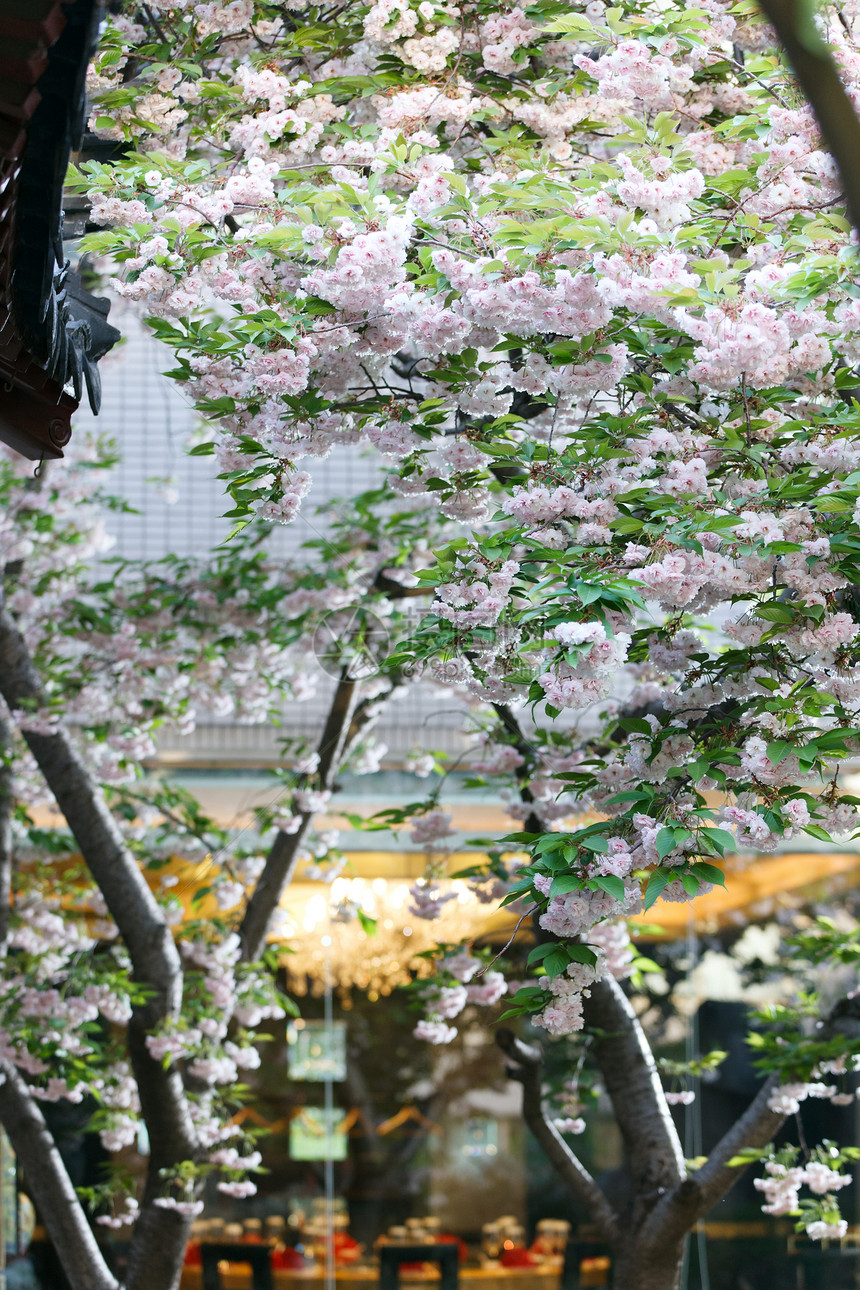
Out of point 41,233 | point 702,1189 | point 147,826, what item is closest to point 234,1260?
point 147,826

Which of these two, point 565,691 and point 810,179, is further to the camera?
point 810,179

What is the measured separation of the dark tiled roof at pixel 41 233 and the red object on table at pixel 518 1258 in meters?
5.73

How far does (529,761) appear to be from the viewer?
177 inches

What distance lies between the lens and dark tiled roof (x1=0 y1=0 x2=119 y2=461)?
1.47 m

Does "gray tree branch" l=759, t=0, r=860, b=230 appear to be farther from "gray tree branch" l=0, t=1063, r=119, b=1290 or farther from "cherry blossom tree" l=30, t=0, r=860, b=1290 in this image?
"gray tree branch" l=0, t=1063, r=119, b=1290

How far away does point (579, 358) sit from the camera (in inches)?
109

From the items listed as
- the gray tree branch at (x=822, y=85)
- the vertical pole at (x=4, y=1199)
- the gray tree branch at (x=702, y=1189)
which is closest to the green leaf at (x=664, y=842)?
the gray tree branch at (x=822, y=85)

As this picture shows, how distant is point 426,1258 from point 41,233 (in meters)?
6.28

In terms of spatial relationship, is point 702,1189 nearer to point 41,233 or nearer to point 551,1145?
point 551,1145

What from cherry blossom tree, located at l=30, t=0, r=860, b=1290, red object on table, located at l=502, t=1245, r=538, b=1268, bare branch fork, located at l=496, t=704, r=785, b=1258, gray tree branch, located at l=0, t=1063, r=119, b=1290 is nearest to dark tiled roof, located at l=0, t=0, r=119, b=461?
cherry blossom tree, located at l=30, t=0, r=860, b=1290

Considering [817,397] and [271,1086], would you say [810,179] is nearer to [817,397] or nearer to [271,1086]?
[817,397]

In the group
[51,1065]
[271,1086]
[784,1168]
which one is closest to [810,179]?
[784,1168]

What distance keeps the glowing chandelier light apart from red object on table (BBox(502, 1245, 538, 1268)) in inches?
60.7

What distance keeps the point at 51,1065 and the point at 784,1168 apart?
113 inches
